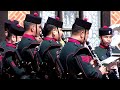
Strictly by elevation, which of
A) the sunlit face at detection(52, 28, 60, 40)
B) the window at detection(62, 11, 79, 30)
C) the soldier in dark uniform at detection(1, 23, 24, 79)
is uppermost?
the window at detection(62, 11, 79, 30)

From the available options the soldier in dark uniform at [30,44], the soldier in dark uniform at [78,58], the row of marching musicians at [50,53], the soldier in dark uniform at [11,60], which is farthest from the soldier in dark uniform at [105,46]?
the soldier in dark uniform at [78,58]

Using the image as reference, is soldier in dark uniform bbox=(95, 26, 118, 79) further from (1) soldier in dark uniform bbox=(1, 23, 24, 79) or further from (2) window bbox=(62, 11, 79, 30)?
(2) window bbox=(62, 11, 79, 30)

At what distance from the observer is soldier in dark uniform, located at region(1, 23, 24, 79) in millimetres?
6277

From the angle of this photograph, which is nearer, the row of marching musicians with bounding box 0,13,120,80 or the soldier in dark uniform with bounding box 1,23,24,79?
the row of marching musicians with bounding box 0,13,120,80

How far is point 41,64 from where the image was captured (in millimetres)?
5859

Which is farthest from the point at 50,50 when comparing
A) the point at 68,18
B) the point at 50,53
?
the point at 68,18

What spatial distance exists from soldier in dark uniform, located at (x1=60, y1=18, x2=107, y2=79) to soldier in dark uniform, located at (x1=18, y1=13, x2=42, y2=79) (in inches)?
28.9

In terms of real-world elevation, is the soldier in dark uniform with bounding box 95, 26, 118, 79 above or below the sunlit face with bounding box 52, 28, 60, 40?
below

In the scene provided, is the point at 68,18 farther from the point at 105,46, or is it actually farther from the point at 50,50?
the point at 50,50

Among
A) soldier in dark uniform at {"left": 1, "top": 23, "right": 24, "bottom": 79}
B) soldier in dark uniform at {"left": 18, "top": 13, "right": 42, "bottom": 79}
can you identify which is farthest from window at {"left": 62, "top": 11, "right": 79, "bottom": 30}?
soldier in dark uniform at {"left": 18, "top": 13, "right": 42, "bottom": 79}

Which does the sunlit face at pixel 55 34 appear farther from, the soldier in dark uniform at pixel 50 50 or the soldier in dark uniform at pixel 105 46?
the soldier in dark uniform at pixel 105 46
